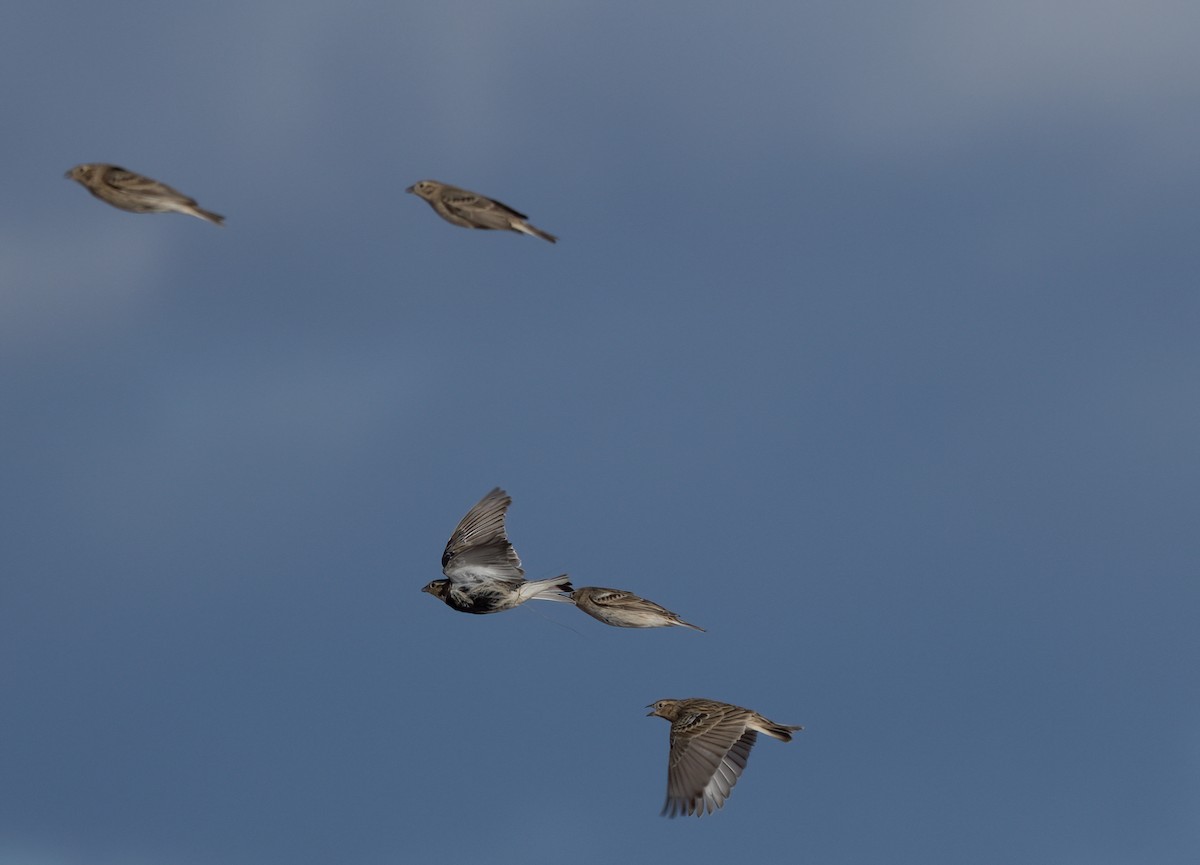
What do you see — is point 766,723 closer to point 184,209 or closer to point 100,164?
point 184,209

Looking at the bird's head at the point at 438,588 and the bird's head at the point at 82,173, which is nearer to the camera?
the bird's head at the point at 82,173

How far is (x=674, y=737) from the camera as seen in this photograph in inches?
1277

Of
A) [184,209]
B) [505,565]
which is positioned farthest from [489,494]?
[184,209]

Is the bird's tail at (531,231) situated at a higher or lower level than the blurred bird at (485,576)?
higher

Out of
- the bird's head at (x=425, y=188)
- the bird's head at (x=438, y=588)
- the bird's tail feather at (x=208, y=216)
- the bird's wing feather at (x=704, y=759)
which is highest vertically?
the bird's head at (x=425, y=188)

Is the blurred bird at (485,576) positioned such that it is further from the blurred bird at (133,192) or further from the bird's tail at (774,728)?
the blurred bird at (133,192)

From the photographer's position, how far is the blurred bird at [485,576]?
35.8 m

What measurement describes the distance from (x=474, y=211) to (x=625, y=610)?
8.26 meters

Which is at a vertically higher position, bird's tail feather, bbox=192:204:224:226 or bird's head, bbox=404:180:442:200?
bird's head, bbox=404:180:442:200

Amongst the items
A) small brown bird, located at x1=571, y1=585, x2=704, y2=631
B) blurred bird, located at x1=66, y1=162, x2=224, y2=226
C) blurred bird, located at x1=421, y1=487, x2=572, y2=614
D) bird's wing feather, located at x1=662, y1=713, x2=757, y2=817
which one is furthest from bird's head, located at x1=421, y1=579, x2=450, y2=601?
blurred bird, located at x1=66, y1=162, x2=224, y2=226

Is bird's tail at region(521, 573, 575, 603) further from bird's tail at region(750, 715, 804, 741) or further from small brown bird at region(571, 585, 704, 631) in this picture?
bird's tail at region(750, 715, 804, 741)

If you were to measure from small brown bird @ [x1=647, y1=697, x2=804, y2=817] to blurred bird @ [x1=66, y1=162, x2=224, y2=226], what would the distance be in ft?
41.3

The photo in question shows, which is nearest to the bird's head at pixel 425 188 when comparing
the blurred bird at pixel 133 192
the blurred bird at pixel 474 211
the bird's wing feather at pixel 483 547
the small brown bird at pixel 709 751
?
the blurred bird at pixel 474 211

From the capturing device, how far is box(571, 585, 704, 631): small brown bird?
1339 inches
